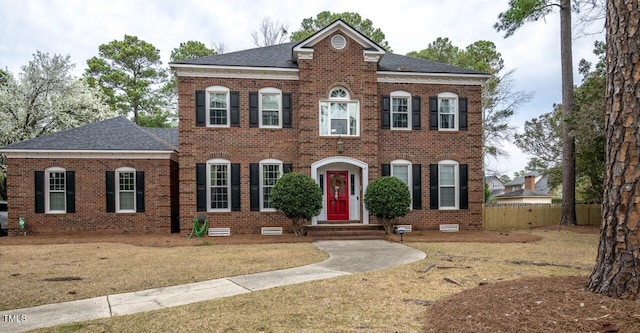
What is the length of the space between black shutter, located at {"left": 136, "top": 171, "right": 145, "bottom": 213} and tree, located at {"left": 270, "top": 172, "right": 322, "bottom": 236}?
5834 mm

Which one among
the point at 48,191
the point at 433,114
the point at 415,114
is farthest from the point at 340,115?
the point at 48,191

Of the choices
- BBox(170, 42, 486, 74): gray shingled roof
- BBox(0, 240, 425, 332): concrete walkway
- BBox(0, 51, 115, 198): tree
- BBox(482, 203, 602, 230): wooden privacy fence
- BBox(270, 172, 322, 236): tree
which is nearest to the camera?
BBox(0, 240, 425, 332): concrete walkway

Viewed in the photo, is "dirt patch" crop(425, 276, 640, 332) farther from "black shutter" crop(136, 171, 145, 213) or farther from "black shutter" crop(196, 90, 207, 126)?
"black shutter" crop(136, 171, 145, 213)

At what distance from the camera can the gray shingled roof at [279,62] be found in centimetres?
1475

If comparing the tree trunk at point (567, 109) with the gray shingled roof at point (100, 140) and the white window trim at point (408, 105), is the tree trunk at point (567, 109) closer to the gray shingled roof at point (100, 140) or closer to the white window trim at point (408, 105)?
the white window trim at point (408, 105)

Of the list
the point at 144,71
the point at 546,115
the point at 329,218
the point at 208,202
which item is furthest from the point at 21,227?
the point at 546,115

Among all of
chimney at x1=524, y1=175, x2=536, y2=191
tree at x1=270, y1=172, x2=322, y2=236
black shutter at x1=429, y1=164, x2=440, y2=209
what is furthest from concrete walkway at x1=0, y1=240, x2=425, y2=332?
chimney at x1=524, y1=175, x2=536, y2=191

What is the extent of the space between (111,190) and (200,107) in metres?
4.99

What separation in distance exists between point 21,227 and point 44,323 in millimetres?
13038

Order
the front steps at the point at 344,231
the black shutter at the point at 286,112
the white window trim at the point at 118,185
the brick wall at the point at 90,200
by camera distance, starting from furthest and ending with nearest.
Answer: the white window trim at the point at 118,185 < the brick wall at the point at 90,200 < the black shutter at the point at 286,112 < the front steps at the point at 344,231

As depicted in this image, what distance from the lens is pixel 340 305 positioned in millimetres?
5176

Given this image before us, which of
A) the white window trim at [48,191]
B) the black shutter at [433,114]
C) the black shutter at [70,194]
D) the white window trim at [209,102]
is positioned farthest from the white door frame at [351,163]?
the white window trim at [48,191]

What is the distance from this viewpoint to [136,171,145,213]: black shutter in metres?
15.9

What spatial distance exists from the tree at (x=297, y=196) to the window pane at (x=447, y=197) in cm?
528
